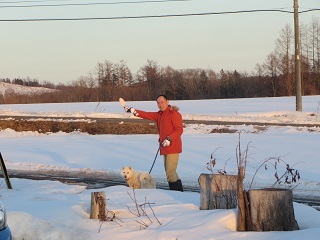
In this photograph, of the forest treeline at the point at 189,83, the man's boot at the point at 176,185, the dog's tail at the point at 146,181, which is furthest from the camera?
the forest treeline at the point at 189,83

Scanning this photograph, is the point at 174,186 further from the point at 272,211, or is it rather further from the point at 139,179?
the point at 272,211

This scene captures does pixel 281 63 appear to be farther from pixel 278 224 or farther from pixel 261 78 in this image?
pixel 278 224

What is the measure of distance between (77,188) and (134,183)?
109 cm

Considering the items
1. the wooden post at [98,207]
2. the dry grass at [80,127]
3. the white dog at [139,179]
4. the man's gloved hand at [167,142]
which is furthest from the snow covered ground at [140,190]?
the man's gloved hand at [167,142]

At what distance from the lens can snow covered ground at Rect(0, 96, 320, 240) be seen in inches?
272

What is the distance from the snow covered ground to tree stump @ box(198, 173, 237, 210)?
0.29 m

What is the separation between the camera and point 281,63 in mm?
67812

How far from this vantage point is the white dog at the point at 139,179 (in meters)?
10.4

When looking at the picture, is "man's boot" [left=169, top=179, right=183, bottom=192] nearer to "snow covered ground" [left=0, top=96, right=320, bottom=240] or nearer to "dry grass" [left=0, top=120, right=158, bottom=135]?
"snow covered ground" [left=0, top=96, right=320, bottom=240]

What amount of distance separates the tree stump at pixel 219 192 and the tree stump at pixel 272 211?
0.85 meters

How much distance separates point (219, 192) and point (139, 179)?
315 cm

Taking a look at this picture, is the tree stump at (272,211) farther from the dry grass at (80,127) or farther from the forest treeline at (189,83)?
the forest treeline at (189,83)

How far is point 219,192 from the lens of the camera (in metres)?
7.62

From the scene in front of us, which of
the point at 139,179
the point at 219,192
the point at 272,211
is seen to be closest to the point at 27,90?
the point at 139,179
